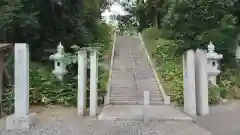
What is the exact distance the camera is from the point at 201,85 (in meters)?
12.0

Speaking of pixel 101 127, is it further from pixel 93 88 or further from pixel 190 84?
pixel 190 84

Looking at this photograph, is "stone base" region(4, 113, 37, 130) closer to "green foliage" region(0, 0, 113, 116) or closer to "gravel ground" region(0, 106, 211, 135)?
"gravel ground" region(0, 106, 211, 135)

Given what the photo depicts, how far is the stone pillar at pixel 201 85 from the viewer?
39.0ft

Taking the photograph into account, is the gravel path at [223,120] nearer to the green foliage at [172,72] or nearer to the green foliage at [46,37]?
the green foliage at [172,72]

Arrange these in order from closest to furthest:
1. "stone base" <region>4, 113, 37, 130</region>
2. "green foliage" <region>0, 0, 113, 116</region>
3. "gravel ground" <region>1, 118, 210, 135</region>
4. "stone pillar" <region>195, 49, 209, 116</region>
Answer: "gravel ground" <region>1, 118, 210, 135</region>, "stone base" <region>4, 113, 37, 130</region>, "stone pillar" <region>195, 49, 209, 116</region>, "green foliage" <region>0, 0, 113, 116</region>

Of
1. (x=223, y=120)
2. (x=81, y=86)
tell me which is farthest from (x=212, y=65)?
(x=81, y=86)

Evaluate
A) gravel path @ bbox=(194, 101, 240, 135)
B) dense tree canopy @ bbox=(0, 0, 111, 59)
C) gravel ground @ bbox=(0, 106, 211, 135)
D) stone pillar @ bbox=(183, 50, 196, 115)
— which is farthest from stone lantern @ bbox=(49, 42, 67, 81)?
gravel path @ bbox=(194, 101, 240, 135)

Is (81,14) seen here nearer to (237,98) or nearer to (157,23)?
(237,98)

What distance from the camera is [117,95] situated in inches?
586

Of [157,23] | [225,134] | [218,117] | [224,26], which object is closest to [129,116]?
[218,117]

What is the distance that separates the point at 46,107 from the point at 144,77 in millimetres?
6045

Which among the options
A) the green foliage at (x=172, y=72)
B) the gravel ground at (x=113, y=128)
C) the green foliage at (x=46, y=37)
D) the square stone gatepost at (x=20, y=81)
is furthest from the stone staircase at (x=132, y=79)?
the square stone gatepost at (x=20, y=81)

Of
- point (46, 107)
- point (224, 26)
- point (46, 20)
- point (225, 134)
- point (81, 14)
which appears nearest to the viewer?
point (225, 134)

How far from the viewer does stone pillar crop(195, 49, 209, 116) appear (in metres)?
11.9
